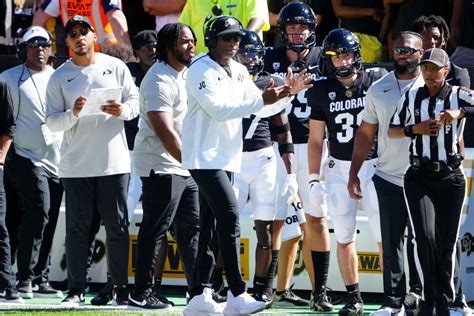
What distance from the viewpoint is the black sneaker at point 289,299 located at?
10.3 meters

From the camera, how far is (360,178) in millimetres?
9805

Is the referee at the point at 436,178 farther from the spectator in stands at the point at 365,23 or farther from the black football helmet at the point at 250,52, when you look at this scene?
the spectator in stands at the point at 365,23

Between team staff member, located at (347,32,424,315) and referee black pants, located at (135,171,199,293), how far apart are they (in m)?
1.23

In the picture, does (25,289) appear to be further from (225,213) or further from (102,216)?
(225,213)

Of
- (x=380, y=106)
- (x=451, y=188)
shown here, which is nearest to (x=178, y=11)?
(x=380, y=106)

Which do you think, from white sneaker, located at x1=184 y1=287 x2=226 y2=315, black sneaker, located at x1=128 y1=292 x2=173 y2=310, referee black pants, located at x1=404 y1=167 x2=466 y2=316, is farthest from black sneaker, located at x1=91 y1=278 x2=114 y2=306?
referee black pants, located at x1=404 y1=167 x2=466 y2=316

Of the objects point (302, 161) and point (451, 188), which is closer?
point (451, 188)

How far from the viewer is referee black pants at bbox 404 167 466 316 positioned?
8945mm

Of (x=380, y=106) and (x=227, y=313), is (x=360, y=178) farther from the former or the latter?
(x=227, y=313)

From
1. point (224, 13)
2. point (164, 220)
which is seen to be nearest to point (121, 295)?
point (164, 220)

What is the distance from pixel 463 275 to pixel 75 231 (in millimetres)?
3111

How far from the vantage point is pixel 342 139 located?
9820 mm

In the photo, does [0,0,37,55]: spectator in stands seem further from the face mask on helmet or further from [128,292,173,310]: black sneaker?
[128,292,173,310]: black sneaker

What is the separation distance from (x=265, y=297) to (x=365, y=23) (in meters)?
3.55
